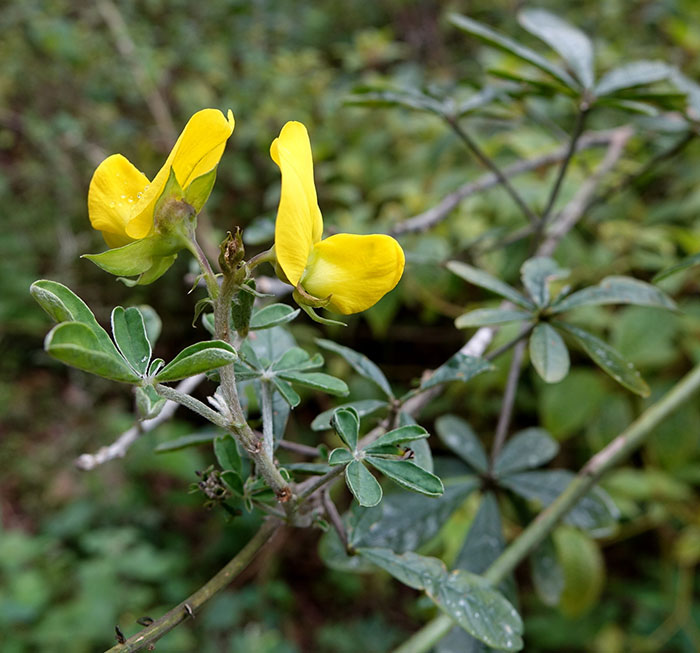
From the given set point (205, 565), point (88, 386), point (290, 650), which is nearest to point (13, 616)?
point (205, 565)

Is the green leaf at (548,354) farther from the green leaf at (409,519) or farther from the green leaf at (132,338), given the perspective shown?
the green leaf at (132,338)

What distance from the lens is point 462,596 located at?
0.47 meters

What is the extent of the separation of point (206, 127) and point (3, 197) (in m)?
2.04

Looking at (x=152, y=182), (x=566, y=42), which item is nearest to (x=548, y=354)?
(x=152, y=182)

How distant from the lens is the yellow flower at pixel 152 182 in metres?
0.37

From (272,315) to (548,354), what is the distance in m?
0.25

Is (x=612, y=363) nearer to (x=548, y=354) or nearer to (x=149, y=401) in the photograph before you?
(x=548, y=354)

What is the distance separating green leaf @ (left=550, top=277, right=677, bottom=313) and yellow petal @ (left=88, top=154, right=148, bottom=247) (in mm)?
382

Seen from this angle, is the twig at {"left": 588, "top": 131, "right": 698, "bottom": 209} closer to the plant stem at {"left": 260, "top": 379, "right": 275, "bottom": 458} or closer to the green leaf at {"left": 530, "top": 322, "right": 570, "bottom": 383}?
the green leaf at {"left": 530, "top": 322, "right": 570, "bottom": 383}

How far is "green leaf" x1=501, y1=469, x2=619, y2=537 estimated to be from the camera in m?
0.63

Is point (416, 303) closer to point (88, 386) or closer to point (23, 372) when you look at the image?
point (88, 386)

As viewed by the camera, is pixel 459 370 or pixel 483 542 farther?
pixel 483 542

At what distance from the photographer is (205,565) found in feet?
5.17

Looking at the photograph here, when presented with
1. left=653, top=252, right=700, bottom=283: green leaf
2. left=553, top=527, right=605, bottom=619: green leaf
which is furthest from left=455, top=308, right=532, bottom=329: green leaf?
left=553, top=527, right=605, bottom=619: green leaf
